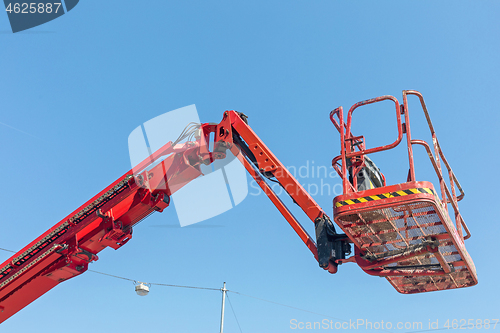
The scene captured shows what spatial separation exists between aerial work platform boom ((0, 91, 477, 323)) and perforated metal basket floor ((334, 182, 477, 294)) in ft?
0.05

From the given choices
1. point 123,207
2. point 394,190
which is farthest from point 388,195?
point 123,207

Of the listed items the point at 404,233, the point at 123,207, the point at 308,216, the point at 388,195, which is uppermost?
the point at 123,207

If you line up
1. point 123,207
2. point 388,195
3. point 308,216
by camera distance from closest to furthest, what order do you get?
point 388,195 → point 308,216 → point 123,207

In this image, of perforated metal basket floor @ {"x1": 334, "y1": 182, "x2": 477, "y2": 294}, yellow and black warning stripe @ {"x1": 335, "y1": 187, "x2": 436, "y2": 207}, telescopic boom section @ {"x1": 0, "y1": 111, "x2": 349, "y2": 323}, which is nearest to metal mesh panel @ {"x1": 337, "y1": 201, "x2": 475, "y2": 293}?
perforated metal basket floor @ {"x1": 334, "y1": 182, "x2": 477, "y2": 294}

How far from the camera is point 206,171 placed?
9664 mm

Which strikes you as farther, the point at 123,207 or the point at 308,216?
the point at 123,207

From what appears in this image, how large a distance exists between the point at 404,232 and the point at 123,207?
5.25 m

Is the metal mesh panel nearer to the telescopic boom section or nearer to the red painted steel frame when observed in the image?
the red painted steel frame

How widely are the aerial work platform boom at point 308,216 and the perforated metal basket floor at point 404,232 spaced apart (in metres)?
0.01

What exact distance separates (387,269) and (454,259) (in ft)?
3.52

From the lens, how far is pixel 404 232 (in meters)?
7.57

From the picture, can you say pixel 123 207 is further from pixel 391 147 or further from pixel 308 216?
pixel 391 147

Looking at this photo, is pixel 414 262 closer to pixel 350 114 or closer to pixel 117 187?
pixel 350 114

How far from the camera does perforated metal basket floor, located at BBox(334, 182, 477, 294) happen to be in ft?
22.7
